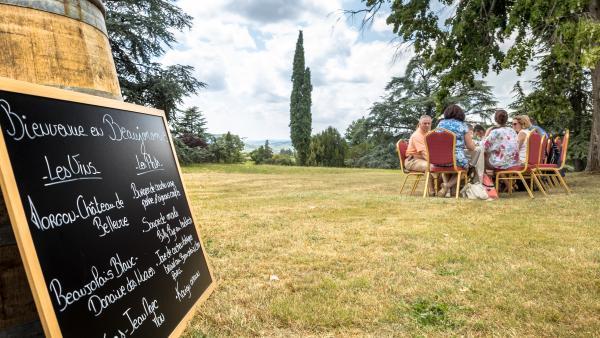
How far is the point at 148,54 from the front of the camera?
18609 mm

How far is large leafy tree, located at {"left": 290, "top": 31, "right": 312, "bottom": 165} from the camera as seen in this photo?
40.5 meters

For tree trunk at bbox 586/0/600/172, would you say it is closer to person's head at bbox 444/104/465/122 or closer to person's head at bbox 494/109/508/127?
person's head at bbox 494/109/508/127

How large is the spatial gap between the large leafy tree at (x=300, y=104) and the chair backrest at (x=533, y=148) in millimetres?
32643

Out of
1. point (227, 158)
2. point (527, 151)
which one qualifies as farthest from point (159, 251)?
point (227, 158)

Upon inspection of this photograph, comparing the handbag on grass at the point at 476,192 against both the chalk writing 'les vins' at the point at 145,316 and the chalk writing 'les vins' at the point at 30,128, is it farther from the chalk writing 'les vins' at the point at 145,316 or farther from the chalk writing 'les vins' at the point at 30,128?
the chalk writing 'les vins' at the point at 30,128

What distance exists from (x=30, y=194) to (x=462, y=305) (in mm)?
2306

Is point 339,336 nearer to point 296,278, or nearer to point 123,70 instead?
point 296,278

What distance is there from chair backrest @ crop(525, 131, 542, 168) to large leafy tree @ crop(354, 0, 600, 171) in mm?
3208

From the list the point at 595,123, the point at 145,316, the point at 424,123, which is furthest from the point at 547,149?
the point at 145,316

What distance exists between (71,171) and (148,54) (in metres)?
18.9

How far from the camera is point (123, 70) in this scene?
18875mm

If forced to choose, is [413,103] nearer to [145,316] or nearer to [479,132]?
[479,132]

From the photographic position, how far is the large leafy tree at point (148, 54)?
57.5 feet

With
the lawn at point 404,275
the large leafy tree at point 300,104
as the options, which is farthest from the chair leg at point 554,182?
the large leafy tree at point 300,104
